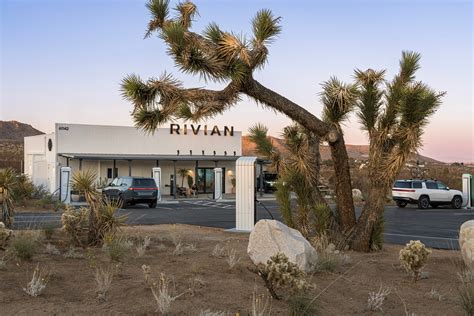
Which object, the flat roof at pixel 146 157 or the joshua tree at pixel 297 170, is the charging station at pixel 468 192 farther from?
the joshua tree at pixel 297 170

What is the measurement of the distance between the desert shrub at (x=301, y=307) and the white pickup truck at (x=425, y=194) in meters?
27.8

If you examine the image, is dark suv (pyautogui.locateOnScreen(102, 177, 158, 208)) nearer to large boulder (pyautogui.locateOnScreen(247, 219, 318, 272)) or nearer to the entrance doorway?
the entrance doorway

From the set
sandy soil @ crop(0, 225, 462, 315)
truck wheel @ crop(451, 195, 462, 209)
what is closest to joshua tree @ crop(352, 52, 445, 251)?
sandy soil @ crop(0, 225, 462, 315)

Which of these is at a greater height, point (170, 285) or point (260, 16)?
point (260, 16)

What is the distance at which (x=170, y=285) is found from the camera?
7.54m

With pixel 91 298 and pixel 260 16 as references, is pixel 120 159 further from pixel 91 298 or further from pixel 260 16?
pixel 91 298

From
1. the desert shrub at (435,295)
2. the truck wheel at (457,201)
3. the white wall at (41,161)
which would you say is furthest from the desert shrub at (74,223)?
the white wall at (41,161)

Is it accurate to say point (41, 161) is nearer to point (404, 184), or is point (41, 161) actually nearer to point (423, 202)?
point (404, 184)

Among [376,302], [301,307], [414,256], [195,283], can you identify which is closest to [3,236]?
[195,283]

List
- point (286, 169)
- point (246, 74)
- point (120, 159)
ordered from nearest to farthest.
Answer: point (246, 74) → point (286, 169) → point (120, 159)

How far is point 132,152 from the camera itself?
41.4m

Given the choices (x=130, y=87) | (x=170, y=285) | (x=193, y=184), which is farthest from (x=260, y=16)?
(x=193, y=184)

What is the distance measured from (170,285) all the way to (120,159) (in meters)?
32.5

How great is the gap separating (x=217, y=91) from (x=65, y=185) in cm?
2343
